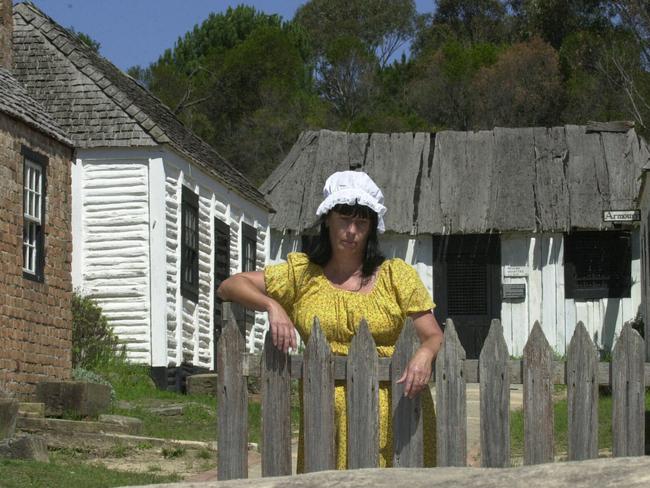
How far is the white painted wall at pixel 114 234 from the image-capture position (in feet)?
66.9

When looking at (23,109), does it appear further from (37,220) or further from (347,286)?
(347,286)

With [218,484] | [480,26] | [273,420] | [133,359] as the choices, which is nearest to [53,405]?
[133,359]

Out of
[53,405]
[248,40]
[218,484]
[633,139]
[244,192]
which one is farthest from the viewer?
[248,40]

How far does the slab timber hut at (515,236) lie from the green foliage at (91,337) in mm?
6575

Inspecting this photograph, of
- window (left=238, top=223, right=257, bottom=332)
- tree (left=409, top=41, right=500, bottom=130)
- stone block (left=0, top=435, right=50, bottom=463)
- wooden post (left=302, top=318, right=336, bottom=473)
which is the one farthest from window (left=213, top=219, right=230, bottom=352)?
tree (left=409, top=41, right=500, bottom=130)

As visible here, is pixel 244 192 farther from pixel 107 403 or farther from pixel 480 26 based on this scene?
pixel 480 26

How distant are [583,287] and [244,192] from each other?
6.29m

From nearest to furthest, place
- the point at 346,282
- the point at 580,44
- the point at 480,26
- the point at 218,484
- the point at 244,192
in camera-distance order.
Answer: the point at 218,484, the point at 346,282, the point at 244,192, the point at 580,44, the point at 480,26

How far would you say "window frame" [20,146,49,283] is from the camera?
15945 mm

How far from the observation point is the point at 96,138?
20531mm

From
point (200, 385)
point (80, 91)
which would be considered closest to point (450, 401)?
point (200, 385)

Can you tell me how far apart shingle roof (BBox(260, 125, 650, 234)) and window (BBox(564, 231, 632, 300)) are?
1.80ft

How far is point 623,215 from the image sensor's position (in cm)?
2427

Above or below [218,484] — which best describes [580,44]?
above
